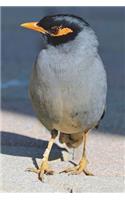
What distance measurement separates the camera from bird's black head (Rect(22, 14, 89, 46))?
506 cm

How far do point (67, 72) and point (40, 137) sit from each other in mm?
1518

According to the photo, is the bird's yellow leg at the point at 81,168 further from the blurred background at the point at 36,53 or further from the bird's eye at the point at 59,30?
the blurred background at the point at 36,53

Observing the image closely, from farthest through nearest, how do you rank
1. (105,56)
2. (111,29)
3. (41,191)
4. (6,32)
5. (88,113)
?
(111,29) → (6,32) → (105,56) → (88,113) → (41,191)

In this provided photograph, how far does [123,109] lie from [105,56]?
10.7 feet

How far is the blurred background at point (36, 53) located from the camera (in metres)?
7.55

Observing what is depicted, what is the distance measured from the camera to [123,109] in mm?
7566

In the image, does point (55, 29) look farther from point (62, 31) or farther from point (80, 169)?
point (80, 169)

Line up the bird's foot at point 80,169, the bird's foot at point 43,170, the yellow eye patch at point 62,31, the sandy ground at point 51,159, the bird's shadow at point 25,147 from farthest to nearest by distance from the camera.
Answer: the bird's shadow at point 25,147, the bird's foot at point 80,169, the bird's foot at point 43,170, the yellow eye patch at point 62,31, the sandy ground at point 51,159

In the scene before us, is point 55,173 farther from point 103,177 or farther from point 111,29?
point 111,29

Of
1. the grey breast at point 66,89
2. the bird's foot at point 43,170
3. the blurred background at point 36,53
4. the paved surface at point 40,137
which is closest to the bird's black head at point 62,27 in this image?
the grey breast at point 66,89

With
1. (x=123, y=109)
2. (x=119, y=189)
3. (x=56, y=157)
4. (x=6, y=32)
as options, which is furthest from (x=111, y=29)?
(x=119, y=189)

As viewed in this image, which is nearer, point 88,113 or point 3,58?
point 88,113

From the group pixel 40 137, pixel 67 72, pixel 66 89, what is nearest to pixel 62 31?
pixel 67 72

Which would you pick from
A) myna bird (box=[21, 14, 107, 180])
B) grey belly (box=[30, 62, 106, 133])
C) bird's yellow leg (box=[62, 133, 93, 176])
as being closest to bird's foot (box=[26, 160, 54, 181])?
myna bird (box=[21, 14, 107, 180])
